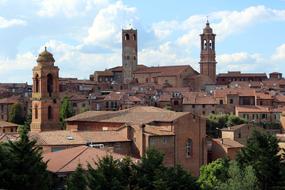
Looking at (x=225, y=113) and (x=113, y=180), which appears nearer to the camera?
(x=113, y=180)

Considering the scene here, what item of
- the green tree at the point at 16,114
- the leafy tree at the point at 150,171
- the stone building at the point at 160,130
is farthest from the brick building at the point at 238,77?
the leafy tree at the point at 150,171

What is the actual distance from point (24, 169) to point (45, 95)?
2595cm

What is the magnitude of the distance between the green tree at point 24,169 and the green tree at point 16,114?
49542 millimetres

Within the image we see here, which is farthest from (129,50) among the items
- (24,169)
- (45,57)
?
(24,169)

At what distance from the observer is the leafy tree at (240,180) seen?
30.9m

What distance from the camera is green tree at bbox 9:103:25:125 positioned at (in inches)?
3028

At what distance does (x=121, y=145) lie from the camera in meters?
41.3

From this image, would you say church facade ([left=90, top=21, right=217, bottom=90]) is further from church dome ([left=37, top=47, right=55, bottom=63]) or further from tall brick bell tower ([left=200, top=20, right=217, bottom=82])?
church dome ([left=37, top=47, right=55, bottom=63])

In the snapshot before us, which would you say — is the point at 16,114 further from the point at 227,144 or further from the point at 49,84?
the point at 227,144

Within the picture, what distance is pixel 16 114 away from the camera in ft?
255

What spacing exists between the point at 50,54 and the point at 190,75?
53.6 m

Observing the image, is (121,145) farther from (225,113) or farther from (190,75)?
(190,75)

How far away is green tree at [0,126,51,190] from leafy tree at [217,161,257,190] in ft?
27.9

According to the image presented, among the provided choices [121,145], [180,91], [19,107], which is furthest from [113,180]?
[180,91]
